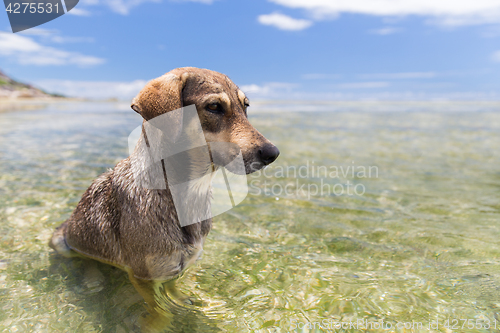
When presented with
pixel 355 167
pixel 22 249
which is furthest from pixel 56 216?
pixel 355 167

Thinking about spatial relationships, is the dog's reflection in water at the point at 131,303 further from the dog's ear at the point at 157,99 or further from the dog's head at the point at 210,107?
the dog's ear at the point at 157,99

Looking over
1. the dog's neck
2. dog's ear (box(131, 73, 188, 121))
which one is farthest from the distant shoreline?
dog's ear (box(131, 73, 188, 121))

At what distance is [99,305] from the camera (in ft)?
11.4

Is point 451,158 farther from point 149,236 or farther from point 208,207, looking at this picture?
point 149,236

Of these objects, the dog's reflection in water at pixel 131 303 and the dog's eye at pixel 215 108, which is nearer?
the dog's reflection in water at pixel 131 303

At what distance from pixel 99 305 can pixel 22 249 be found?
→ 202 cm

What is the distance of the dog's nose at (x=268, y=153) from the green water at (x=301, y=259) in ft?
5.30

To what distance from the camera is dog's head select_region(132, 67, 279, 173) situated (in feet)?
10.2
